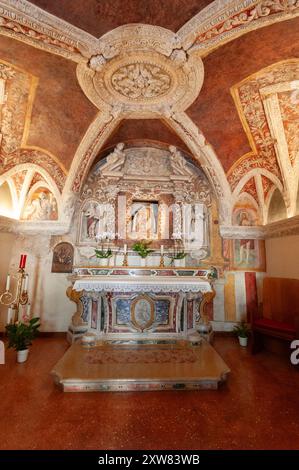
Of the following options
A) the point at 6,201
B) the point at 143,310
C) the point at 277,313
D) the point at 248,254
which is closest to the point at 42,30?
the point at 6,201

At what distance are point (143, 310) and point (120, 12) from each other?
6.08 meters

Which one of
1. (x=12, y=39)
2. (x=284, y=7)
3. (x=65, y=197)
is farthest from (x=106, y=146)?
(x=284, y=7)

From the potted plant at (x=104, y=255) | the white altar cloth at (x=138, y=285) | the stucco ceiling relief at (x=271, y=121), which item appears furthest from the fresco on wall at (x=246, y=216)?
the potted plant at (x=104, y=255)

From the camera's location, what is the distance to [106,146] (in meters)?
7.35

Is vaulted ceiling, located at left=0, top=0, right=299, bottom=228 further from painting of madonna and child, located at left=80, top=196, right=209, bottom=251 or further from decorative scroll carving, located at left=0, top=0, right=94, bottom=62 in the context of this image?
painting of madonna and child, located at left=80, top=196, right=209, bottom=251

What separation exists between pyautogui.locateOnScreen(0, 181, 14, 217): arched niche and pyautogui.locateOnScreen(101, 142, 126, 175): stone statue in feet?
9.70

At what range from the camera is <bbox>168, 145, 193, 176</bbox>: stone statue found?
7492 millimetres

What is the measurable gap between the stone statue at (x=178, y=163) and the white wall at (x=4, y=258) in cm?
578

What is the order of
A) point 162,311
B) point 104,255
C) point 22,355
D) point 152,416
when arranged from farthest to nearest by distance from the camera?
point 104,255 < point 162,311 < point 22,355 < point 152,416

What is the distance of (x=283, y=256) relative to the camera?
6.48m

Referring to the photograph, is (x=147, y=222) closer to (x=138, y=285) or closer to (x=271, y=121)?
(x=138, y=285)

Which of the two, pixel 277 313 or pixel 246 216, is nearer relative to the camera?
pixel 277 313

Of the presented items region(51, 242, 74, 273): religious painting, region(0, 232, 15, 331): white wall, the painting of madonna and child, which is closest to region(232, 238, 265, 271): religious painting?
the painting of madonna and child

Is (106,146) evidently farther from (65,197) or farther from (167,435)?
(167,435)
